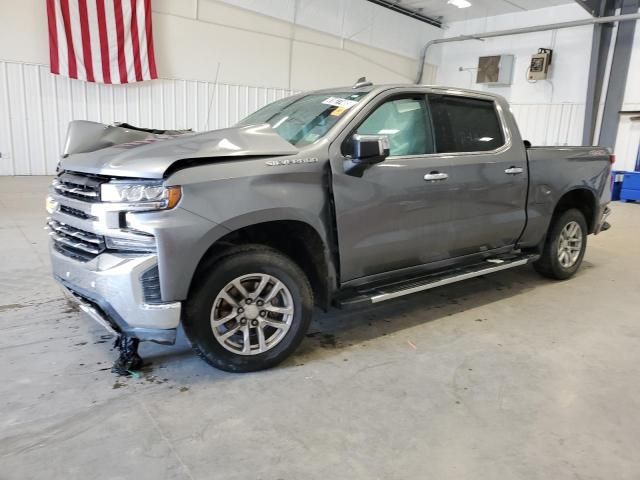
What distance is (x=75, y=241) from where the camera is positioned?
9.12 feet

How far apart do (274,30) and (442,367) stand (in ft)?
38.8

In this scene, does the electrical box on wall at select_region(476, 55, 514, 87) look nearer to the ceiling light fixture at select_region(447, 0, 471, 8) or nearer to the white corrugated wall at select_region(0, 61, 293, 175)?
the ceiling light fixture at select_region(447, 0, 471, 8)

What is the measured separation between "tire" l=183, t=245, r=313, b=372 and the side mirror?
2.50ft

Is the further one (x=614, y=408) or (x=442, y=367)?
(x=442, y=367)

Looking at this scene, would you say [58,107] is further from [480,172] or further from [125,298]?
[480,172]

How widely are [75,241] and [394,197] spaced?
1.98 metres

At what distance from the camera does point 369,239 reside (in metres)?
3.19

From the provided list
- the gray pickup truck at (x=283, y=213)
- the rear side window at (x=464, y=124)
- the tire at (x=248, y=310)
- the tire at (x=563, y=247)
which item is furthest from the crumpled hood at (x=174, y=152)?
the tire at (x=563, y=247)

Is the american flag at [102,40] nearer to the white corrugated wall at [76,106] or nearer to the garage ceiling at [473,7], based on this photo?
the white corrugated wall at [76,106]

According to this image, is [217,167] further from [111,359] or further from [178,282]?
[111,359]

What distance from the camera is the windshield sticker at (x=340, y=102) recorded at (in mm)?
3266

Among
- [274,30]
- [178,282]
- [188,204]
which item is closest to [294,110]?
[188,204]

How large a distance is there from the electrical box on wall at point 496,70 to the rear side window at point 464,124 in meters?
12.9

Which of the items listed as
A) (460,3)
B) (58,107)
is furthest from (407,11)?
(58,107)
